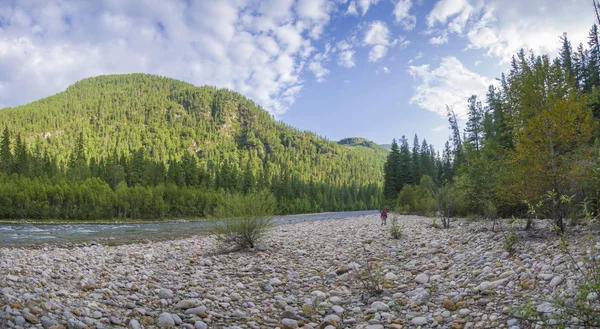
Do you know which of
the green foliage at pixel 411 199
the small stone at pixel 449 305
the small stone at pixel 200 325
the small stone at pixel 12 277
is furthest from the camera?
the green foliage at pixel 411 199

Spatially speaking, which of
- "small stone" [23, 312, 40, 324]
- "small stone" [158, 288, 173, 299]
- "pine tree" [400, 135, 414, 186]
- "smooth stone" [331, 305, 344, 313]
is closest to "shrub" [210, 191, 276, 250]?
"small stone" [158, 288, 173, 299]

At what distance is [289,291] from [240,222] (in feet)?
16.7

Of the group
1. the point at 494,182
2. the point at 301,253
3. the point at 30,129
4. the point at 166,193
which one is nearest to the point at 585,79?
the point at 494,182

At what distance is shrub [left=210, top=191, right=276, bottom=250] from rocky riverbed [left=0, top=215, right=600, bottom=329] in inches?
82.8

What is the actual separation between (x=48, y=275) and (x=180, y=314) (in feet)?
10.7

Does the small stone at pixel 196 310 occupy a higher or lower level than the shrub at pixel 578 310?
lower

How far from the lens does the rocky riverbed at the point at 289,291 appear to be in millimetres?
5043

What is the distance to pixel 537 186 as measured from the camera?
9.63m

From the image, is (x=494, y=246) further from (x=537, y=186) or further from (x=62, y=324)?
(x=62, y=324)

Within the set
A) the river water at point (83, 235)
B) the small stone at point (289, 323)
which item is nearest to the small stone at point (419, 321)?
the small stone at point (289, 323)

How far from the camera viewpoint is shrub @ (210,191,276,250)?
12.2 metres

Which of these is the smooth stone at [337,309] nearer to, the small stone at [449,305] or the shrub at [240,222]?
the small stone at [449,305]

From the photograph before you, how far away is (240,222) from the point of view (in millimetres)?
12219

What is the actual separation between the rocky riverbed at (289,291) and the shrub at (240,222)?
6.90 ft
